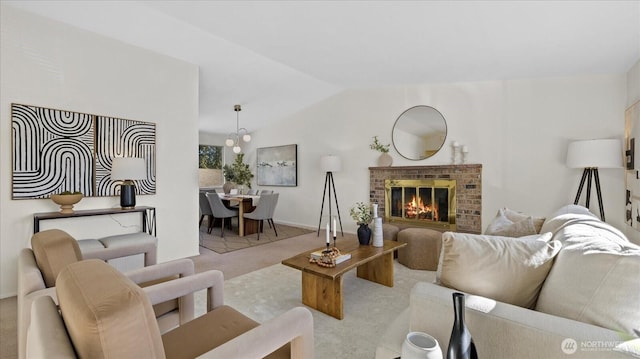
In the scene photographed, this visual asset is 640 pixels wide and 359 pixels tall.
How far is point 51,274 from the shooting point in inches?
57.1

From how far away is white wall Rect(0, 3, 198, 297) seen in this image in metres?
2.73

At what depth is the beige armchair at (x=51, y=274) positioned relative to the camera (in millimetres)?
1364

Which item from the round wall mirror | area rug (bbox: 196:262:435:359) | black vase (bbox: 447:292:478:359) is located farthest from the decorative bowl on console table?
the round wall mirror

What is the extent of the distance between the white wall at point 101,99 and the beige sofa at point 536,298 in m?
3.45

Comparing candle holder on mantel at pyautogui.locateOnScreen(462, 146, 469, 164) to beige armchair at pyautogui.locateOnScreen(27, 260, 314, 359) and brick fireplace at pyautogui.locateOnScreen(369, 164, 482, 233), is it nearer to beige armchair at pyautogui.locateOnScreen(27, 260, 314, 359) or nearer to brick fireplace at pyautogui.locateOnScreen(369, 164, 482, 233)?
brick fireplace at pyautogui.locateOnScreen(369, 164, 482, 233)

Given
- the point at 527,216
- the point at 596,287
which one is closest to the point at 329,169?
the point at 527,216

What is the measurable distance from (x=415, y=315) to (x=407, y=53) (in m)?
3.28

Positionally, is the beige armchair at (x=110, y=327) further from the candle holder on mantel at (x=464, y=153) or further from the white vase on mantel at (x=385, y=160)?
the white vase on mantel at (x=385, y=160)

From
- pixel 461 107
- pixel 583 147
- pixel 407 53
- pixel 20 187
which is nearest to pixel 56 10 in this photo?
pixel 20 187

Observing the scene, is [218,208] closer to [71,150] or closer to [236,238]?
[236,238]

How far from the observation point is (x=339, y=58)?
3922 millimetres

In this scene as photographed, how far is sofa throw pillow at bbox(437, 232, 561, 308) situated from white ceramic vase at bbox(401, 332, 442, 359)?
412 mm

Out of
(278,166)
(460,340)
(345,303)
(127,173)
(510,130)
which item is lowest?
(345,303)

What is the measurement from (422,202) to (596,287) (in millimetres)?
3959
